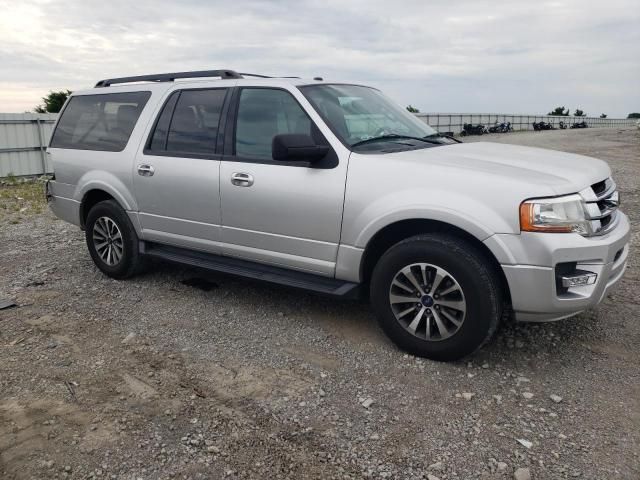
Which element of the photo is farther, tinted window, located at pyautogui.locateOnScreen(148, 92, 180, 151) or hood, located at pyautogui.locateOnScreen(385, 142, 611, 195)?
tinted window, located at pyautogui.locateOnScreen(148, 92, 180, 151)

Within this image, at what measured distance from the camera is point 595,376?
11.6ft

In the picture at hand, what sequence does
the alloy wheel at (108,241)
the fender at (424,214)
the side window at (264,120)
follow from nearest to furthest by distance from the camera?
the fender at (424,214), the side window at (264,120), the alloy wheel at (108,241)

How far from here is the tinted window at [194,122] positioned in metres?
4.66

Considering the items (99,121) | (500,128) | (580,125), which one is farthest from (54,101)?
(580,125)

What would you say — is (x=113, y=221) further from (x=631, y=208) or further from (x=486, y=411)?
(x=631, y=208)

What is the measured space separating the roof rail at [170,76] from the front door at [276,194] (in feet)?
1.16

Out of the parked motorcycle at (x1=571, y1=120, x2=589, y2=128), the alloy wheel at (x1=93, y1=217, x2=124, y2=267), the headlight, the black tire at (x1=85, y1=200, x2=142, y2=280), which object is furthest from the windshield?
the parked motorcycle at (x1=571, y1=120, x2=589, y2=128)

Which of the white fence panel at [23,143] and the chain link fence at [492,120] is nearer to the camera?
the white fence panel at [23,143]

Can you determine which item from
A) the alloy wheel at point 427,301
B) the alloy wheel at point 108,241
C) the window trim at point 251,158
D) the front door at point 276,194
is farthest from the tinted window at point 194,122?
the alloy wheel at point 427,301

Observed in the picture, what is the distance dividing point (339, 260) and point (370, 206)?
48 centimetres

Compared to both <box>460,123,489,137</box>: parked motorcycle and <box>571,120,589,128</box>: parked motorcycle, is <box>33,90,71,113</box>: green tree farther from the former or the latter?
<box>571,120,589,128</box>: parked motorcycle

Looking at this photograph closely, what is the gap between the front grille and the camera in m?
3.38

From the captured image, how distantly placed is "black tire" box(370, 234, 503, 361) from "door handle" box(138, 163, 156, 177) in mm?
2367

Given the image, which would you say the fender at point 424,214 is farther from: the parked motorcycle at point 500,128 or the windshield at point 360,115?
the parked motorcycle at point 500,128
